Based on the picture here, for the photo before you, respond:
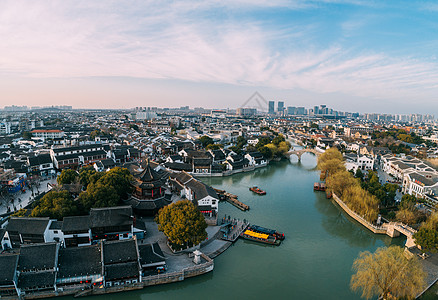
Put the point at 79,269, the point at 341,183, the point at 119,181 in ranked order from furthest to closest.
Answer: the point at 341,183 < the point at 119,181 < the point at 79,269

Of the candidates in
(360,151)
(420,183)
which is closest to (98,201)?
(420,183)

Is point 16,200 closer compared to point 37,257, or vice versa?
point 37,257

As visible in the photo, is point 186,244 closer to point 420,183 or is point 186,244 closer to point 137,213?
point 137,213

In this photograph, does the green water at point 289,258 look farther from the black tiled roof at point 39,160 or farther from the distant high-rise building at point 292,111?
the distant high-rise building at point 292,111

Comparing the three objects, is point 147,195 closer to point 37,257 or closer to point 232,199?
point 37,257

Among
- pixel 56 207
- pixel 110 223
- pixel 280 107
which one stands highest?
pixel 280 107

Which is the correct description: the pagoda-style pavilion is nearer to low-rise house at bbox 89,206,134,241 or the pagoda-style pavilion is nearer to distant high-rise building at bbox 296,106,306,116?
low-rise house at bbox 89,206,134,241

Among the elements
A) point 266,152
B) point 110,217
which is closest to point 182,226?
point 110,217
